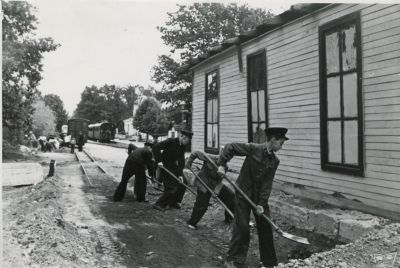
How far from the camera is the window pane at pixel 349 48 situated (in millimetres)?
5582

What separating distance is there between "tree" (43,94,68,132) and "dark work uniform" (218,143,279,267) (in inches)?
2675

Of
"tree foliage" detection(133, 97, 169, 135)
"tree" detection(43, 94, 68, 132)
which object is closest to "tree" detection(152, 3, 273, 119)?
→ "tree foliage" detection(133, 97, 169, 135)

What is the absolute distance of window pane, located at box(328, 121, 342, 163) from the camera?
587 cm

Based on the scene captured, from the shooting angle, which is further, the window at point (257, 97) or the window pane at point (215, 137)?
the window pane at point (215, 137)

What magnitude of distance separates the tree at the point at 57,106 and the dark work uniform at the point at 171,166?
210 ft

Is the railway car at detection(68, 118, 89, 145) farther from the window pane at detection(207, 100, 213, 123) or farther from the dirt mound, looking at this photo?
the dirt mound

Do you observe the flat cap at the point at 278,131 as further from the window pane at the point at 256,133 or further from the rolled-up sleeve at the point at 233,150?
the window pane at the point at 256,133

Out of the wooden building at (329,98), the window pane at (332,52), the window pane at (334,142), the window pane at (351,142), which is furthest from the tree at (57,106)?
the window pane at (351,142)

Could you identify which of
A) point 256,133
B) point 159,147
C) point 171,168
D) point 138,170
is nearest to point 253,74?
point 256,133

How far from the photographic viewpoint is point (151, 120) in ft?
140

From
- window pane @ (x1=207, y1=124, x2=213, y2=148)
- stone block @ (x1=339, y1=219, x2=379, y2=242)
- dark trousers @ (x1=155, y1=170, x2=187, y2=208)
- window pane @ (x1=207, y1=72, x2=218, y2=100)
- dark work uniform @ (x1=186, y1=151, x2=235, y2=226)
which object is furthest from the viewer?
window pane @ (x1=207, y1=124, x2=213, y2=148)

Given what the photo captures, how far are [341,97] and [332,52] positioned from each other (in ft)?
2.80

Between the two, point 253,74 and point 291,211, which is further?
point 253,74

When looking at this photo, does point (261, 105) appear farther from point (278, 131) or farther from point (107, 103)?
point (107, 103)
